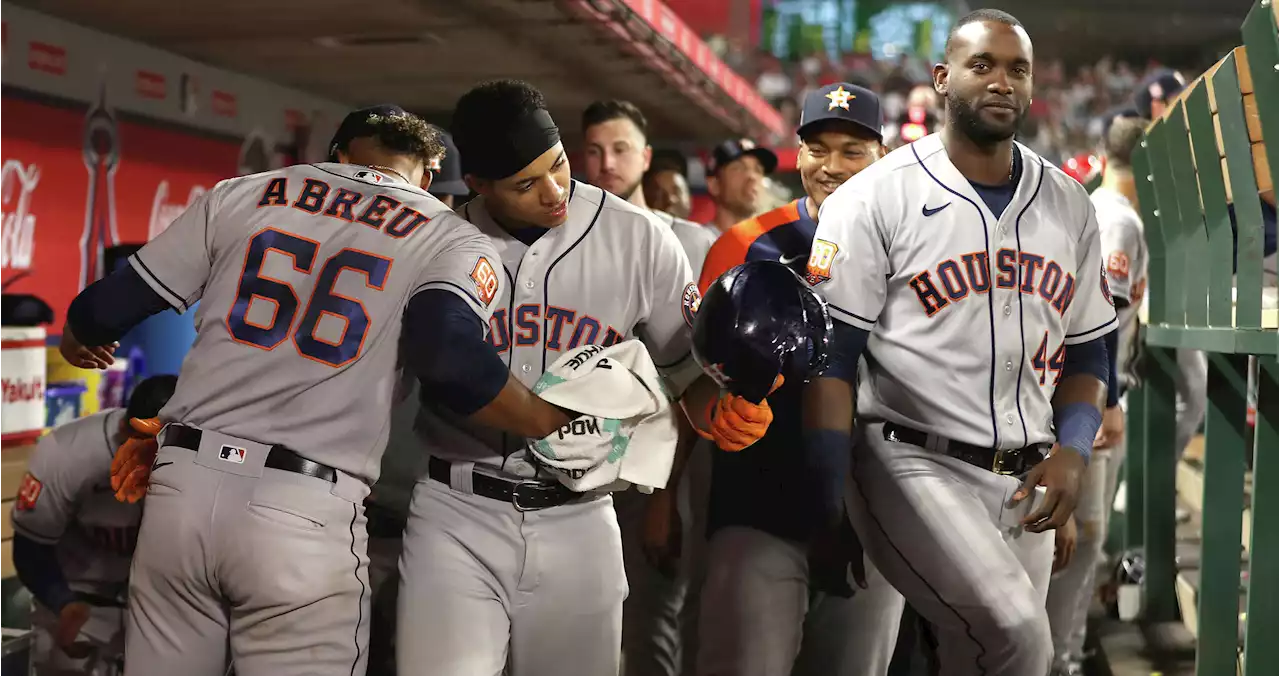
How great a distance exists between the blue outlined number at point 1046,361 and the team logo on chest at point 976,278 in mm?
118

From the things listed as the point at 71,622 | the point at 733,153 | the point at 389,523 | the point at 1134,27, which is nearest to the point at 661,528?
the point at 389,523

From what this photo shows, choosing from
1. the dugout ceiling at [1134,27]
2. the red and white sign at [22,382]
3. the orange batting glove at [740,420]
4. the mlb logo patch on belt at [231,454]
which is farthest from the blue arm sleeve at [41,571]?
the dugout ceiling at [1134,27]

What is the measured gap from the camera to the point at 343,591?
2.63 metres

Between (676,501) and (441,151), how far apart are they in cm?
130

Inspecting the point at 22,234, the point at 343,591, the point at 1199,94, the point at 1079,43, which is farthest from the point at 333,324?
the point at 1079,43

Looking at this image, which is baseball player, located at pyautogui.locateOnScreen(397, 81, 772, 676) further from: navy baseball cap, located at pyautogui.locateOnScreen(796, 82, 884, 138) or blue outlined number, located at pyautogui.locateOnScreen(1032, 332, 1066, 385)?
navy baseball cap, located at pyautogui.locateOnScreen(796, 82, 884, 138)

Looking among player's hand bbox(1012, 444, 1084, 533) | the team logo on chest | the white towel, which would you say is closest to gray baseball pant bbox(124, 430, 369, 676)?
the white towel

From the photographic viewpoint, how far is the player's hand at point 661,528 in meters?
3.64

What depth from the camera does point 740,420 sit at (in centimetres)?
265

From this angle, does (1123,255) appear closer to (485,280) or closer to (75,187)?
(485,280)

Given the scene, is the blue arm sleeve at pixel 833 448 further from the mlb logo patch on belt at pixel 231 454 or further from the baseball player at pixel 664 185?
the baseball player at pixel 664 185

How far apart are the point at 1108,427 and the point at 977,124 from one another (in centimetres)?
203

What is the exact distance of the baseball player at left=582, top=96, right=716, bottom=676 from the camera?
3.68 meters

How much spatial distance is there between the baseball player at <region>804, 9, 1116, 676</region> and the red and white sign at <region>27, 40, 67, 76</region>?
4.61 meters
